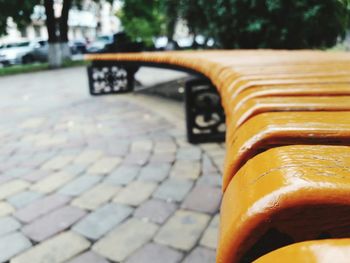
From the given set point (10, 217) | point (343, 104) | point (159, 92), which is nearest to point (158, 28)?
point (159, 92)

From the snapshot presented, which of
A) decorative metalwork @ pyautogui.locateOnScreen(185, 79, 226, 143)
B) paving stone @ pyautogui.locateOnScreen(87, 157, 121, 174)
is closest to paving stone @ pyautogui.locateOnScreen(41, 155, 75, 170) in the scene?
paving stone @ pyautogui.locateOnScreen(87, 157, 121, 174)

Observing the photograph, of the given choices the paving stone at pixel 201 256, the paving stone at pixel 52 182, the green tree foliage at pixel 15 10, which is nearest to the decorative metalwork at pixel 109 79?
the paving stone at pixel 52 182

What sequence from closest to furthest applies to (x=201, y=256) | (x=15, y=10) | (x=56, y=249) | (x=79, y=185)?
1. (x=201, y=256)
2. (x=56, y=249)
3. (x=79, y=185)
4. (x=15, y=10)

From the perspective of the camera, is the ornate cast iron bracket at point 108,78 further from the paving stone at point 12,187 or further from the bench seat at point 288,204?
the bench seat at point 288,204

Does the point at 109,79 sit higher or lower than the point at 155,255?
higher

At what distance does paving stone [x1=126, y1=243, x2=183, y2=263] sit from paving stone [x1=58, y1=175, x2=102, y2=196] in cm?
88

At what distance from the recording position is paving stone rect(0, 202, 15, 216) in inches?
85.0

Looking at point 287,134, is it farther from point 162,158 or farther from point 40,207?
point 162,158

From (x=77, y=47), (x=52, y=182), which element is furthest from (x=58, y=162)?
(x=77, y=47)

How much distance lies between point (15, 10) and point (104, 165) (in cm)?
1105

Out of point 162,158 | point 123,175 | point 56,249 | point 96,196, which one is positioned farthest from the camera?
point 162,158

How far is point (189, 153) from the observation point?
3.09m

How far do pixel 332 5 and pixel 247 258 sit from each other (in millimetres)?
5503

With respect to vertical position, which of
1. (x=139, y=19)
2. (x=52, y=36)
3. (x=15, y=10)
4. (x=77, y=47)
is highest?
(x=15, y=10)
